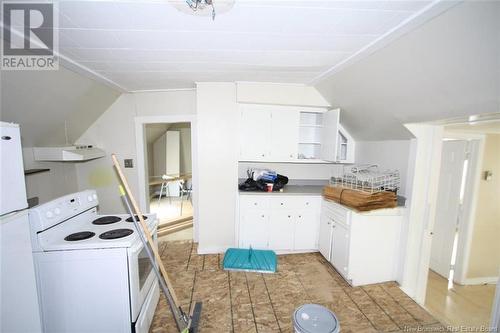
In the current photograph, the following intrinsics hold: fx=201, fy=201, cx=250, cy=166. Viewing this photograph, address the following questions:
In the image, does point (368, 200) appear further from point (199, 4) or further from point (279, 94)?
point (199, 4)

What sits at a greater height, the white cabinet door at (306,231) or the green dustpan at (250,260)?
the white cabinet door at (306,231)

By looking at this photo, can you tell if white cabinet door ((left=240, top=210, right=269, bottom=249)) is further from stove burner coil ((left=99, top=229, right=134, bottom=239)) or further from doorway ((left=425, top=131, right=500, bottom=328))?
doorway ((left=425, top=131, right=500, bottom=328))

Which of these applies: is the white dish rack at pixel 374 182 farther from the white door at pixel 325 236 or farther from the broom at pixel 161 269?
the broom at pixel 161 269

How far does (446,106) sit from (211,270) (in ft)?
9.32

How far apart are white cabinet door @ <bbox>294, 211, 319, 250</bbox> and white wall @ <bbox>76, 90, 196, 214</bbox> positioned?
7.28 ft

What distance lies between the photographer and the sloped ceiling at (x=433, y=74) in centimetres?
111

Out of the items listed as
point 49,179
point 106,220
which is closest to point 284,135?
point 106,220

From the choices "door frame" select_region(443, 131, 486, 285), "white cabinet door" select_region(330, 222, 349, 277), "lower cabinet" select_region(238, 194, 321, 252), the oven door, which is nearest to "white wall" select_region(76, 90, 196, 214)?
"lower cabinet" select_region(238, 194, 321, 252)

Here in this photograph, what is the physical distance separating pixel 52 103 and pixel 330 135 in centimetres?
321

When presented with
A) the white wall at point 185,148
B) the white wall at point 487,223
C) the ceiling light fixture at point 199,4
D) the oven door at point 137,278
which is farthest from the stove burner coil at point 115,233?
→ the white wall at point 185,148

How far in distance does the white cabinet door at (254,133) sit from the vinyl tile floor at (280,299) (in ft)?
4.84

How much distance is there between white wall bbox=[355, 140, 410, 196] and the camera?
2299 mm

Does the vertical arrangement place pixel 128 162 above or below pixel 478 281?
above

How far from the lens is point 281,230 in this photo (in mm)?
2770
